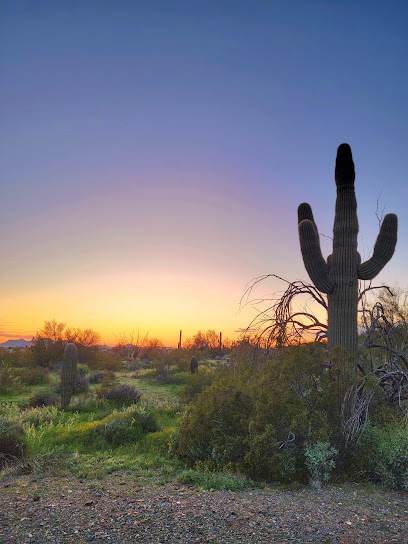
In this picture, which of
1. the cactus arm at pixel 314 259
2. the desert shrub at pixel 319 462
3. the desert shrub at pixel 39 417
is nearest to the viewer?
the desert shrub at pixel 319 462

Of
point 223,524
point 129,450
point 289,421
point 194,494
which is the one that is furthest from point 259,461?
point 129,450

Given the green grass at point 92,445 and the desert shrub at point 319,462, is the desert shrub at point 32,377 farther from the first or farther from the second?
the desert shrub at point 319,462

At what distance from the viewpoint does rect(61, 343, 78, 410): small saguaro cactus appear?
608 inches

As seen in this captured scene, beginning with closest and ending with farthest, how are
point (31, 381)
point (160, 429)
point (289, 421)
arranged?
point (289, 421)
point (160, 429)
point (31, 381)

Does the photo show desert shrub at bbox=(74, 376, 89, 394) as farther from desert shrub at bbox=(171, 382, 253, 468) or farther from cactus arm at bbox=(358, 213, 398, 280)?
cactus arm at bbox=(358, 213, 398, 280)

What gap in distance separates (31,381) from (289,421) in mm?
18871

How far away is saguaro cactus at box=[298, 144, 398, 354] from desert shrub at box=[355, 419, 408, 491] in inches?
87.1

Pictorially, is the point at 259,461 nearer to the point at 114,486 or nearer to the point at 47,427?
the point at 114,486

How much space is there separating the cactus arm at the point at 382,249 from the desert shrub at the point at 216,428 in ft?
13.7

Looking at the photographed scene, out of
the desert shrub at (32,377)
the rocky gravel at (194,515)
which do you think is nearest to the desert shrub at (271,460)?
the rocky gravel at (194,515)

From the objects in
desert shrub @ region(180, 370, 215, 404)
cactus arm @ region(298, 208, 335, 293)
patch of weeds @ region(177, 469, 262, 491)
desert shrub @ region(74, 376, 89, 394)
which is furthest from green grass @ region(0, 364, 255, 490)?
cactus arm @ region(298, 208, 335, 293)

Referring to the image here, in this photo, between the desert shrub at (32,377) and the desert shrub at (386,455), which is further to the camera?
the desert shrub at (32,377)

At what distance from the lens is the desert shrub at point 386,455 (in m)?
6.12

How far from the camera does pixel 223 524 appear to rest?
460 centimetres
